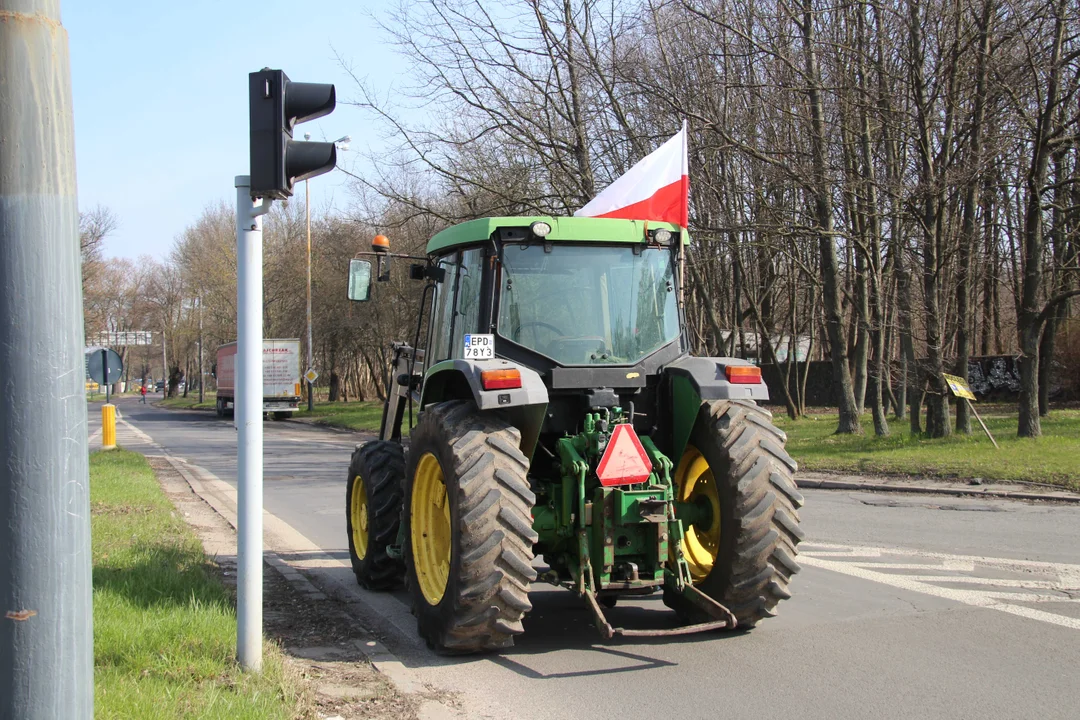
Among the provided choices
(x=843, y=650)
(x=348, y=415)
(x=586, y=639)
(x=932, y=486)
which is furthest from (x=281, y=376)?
(x=843, y=650)

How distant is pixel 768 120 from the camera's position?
63.5ft

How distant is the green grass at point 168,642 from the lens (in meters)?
4.39

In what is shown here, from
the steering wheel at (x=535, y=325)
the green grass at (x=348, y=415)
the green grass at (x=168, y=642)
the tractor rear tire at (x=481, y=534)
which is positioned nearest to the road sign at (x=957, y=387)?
the steering wheel at (x=535, y=325)

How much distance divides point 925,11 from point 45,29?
17.4 m

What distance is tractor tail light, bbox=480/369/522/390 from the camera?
567 cm

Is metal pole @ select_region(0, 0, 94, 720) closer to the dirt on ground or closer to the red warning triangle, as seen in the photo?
the dirt on ground

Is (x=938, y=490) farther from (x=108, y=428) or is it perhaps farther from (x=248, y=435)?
(x=108, y=428)

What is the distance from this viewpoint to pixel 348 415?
40.8 metres

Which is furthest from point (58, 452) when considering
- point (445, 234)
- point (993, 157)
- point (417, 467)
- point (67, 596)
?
point (993, 157)

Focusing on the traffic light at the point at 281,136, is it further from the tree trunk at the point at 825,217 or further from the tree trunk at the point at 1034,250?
the tree trunk at the point at 1034,250

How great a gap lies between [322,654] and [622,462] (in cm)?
218

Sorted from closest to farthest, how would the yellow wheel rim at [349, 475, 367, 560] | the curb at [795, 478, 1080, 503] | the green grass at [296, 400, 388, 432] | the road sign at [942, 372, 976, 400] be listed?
the yellow wheel rim at [349, 475, 367, 560] → the curb at [795, 478, 1080, 503] → the road sign at [942, 372, 976, 400] → the green grass at [296, 400, 388, 432]

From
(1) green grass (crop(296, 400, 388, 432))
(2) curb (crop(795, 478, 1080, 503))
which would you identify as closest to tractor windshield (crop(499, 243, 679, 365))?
(2) curb (crop(795, 478, 1080, 503))

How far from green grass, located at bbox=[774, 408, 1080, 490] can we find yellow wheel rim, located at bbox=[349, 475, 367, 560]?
10103 mm
